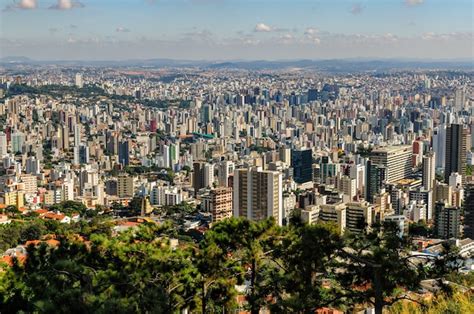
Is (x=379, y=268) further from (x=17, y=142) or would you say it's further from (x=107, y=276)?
(x=17, y=142)

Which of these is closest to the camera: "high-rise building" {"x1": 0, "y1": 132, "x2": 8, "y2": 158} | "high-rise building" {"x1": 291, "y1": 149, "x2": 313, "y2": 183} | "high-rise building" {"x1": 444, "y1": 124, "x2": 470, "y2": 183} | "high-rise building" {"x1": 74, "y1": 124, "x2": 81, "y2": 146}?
"high-rise building" {"x1": 444, "y1": 124, "x2": 470, "y2": 183}

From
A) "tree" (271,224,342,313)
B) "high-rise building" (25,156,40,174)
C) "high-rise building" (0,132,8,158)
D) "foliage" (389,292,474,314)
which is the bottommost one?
"high-rise building" (25,156,40,174)

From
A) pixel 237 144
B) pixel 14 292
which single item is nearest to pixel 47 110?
pixel 237 144

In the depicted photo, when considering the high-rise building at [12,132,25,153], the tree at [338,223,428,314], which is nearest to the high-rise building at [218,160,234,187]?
the high-rise building at [12,132,25,153]

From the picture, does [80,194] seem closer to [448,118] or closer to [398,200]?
[398,200]

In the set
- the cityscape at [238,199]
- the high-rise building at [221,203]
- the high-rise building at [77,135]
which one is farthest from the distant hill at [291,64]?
the high-rise building at [221,203]

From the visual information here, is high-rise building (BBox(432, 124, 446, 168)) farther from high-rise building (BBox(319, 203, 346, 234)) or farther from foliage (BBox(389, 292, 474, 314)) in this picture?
foliage (BBox(389, 292, 474, 314))
